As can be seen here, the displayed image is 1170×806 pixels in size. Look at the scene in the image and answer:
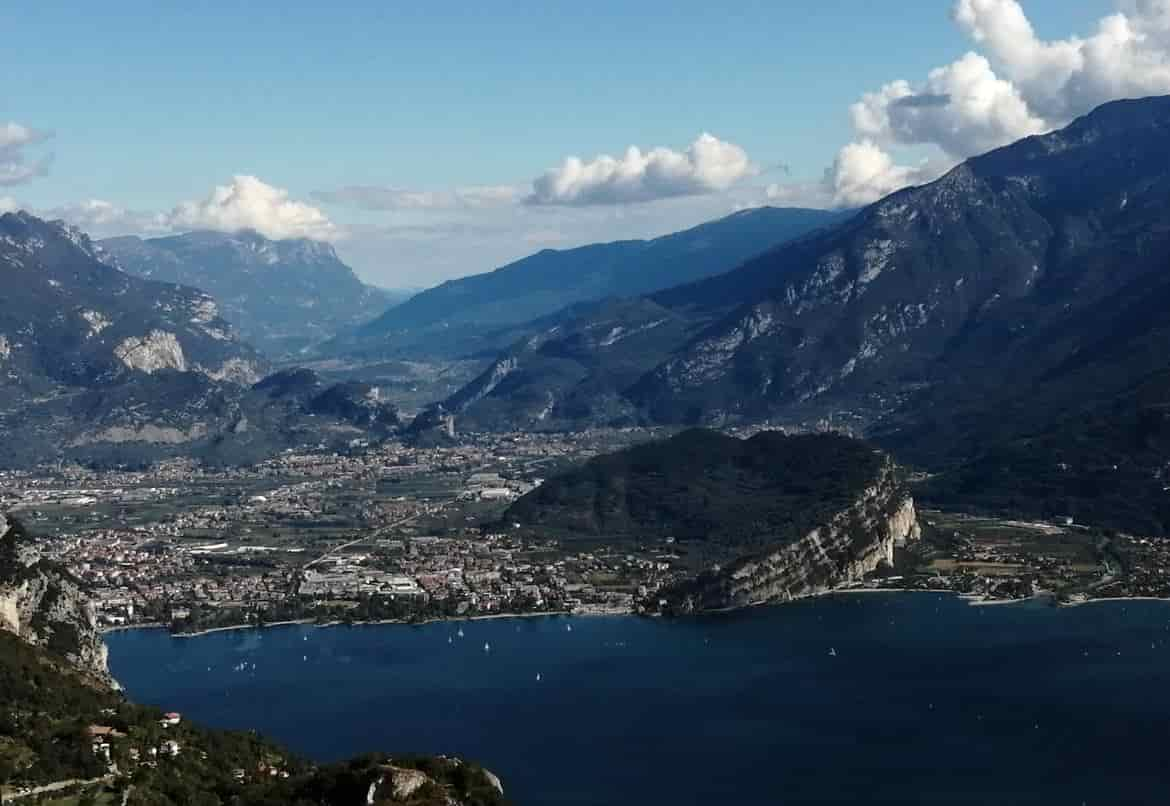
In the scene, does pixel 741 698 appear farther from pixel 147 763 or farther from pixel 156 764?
pixel 147 763

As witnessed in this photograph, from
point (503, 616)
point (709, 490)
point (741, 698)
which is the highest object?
point (709, 490)

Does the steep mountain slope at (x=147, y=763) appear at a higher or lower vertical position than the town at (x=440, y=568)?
higher

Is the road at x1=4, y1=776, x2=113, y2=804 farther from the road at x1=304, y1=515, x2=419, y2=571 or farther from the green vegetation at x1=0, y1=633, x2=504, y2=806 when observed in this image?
the road at x1=304, y1=515, x2=419, y2=571

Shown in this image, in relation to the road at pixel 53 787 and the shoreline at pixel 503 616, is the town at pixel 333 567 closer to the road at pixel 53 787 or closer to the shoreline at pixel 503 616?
the shoreline at pixel 503 616

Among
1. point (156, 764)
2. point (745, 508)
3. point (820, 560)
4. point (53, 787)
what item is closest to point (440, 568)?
point (745, 508)

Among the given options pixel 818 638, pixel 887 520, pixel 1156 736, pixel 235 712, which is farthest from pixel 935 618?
pixel 235 712

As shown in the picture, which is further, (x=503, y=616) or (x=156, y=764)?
(x=503, y=616)

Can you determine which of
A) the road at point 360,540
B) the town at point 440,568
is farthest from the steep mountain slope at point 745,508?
the road at point 360,540

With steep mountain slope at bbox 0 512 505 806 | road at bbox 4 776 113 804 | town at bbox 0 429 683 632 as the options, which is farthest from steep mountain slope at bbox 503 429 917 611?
road at bbox 4 776 113 804
